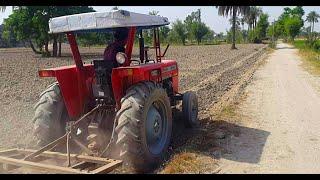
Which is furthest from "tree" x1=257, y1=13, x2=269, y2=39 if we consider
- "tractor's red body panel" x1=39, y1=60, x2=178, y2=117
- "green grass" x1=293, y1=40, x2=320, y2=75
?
"tractor's red body panel" x1=39, y1=60, x2=178, y2=117

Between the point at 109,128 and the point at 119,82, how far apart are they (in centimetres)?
79

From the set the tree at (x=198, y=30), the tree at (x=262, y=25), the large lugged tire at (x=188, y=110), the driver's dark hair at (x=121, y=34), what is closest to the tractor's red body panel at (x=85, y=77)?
the driver's dark hair at (x=121, y=34)

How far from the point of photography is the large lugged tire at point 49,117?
6270 mm

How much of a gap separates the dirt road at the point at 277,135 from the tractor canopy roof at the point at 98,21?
2401mm

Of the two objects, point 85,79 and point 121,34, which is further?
point 85,79

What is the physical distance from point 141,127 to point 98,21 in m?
1.53

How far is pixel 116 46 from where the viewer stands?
20.6 ft

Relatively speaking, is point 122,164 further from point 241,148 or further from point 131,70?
point 241,148

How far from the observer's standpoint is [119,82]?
5914 mm

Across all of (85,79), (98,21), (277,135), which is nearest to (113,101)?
(85,79)

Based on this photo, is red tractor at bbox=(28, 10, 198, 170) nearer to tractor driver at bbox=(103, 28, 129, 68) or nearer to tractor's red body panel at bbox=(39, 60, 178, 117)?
tractor's red body panel at bbox=(39, 60, 178, 117)

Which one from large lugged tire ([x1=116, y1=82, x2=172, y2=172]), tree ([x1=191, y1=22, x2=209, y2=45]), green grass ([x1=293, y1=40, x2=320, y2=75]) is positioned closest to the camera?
large lugged tire ([x1=116, y1=82, x2=172, y2=172])

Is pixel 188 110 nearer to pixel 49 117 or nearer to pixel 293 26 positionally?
pixel 49 117

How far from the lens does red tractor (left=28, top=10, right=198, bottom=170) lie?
215 inches
